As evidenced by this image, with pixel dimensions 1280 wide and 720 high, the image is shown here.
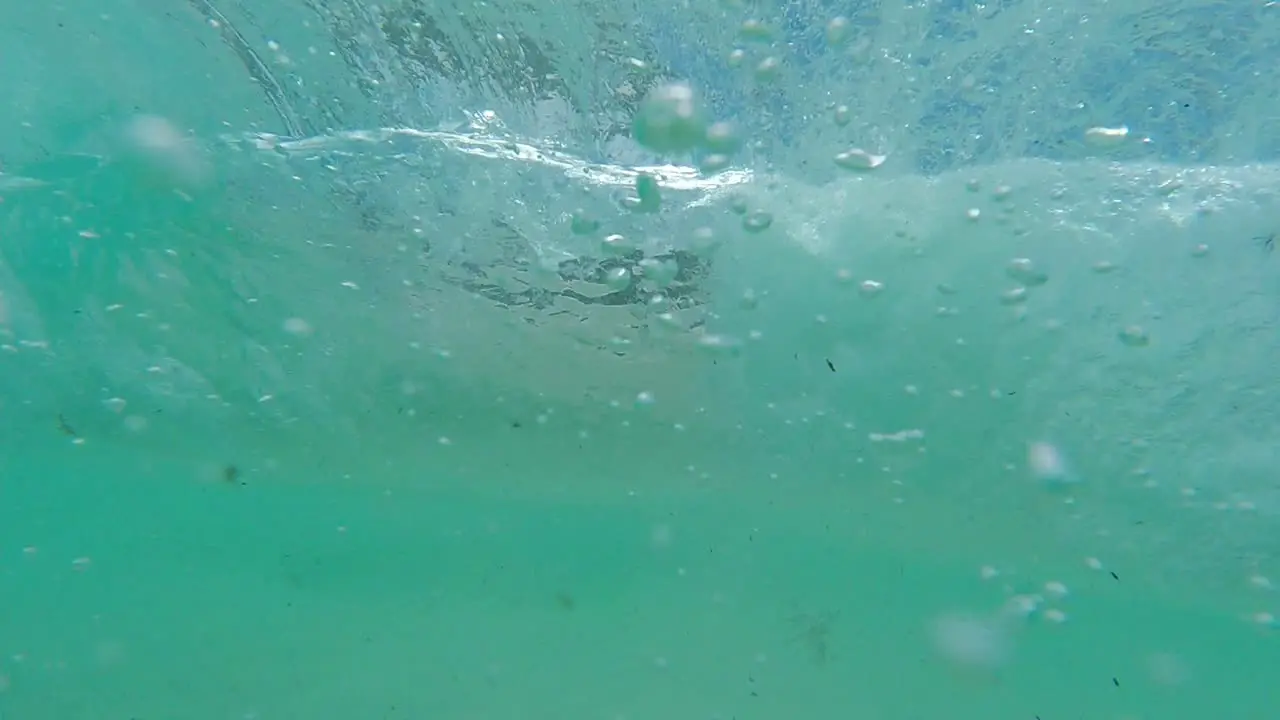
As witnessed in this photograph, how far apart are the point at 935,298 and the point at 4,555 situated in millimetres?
12378

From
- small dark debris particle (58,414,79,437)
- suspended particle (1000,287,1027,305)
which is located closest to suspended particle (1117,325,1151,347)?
suspended particle (1000,287,1027,305)

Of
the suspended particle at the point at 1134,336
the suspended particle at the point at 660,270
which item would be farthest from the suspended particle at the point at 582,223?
the suspended particle at the point at 1134,336

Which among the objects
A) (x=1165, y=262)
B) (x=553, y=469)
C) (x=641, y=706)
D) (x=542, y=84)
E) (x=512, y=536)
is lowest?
(x=641, y=706)

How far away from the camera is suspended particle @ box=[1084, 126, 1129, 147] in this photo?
486 cm

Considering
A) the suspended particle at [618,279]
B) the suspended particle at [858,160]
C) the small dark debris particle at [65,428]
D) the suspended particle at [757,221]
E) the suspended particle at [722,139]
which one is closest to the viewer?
the suspended particle at [722,139]

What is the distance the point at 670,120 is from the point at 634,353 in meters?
2.42

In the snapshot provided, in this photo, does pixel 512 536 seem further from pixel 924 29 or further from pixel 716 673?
pixel 924 29

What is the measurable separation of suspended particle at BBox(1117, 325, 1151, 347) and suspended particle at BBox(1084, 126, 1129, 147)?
5.62ft

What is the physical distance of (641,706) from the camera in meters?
10.2

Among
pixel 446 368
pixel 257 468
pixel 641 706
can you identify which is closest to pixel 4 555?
pixel 257 468

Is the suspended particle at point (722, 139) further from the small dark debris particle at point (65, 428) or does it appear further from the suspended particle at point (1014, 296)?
the small dark debris particle at point (65, 428)

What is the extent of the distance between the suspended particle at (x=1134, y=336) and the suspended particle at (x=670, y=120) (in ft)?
12.4

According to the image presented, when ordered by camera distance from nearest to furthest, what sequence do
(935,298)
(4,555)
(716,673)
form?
(935,298) < (716,673) < (4,555)

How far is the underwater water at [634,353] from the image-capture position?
4934mm
